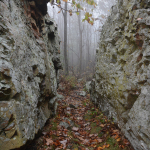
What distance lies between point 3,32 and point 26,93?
1410 mm

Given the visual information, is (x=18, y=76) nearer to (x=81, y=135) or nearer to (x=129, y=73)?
(x=81, y=135)

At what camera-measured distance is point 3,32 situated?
240 centimetres

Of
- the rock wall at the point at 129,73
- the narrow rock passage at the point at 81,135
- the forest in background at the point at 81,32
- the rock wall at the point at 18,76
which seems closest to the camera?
the rock wall at the point at 18,76

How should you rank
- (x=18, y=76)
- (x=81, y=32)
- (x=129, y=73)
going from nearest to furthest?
(x=18, y=76) < (x=129, y=73) < (x=81, y=32)

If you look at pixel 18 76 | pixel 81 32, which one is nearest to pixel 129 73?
pixel 18 76

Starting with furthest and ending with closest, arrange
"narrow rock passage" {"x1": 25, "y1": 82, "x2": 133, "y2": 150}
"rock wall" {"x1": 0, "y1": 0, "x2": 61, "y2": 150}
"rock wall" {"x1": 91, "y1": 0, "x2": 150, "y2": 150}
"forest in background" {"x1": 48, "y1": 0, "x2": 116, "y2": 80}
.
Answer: "forest in background" {"x1": 48, "y1": 0, "x2": 116, "y2": 80}
"narrow rock passage" {"x1": 25, "y1": 82, "x2": 133, "y2": 150}
"rock wall" {"x1": 91, "y1": 0, "x2": 150, "y2": 150}
"rock wall" {"x1": 0, "y1": 0, "x2": 61, "y2": 150}

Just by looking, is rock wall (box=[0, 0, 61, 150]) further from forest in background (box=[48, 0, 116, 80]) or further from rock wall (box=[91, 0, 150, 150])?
forest in background (box=[48, 0, 116, 80])

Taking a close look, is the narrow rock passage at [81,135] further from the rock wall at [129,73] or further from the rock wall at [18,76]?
the rock wall at [18,76]

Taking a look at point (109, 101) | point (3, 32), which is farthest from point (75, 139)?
point (3, 32)

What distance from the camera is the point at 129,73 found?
11.6 ft

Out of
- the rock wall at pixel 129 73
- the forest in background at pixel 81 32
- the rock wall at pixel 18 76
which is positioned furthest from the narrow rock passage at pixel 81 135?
the forest in background at pixel 81 32

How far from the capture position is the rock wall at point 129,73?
272cm

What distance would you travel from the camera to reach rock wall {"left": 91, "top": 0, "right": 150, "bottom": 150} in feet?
8.92

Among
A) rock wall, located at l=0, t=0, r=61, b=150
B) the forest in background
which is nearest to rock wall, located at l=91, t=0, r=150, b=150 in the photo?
the forest in background
